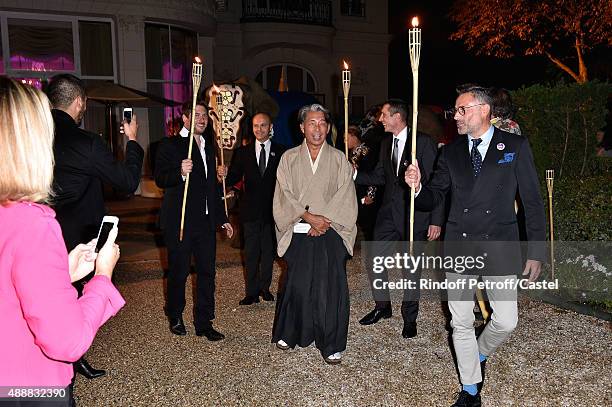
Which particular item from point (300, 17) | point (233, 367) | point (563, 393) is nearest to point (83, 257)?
point (233, 367)

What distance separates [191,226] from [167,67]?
41.0ft

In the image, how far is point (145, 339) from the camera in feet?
17.4

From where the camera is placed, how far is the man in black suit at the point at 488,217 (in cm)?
371

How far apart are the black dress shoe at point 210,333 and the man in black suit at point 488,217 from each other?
2283 millimetres

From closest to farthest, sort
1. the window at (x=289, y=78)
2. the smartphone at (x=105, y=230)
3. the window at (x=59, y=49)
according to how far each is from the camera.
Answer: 1. the smartphone at (x=105, y=230)
2. the window at (x=59, y=49)
3. the window at (x=289, y=78)

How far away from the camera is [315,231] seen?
187 inches

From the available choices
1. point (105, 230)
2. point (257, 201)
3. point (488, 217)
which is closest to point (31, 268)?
point (105, 230)

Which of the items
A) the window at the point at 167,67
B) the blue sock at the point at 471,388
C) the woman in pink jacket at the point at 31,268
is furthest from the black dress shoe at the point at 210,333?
the window at the point at 167,67

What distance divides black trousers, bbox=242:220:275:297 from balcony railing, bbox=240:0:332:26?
15.2 meters

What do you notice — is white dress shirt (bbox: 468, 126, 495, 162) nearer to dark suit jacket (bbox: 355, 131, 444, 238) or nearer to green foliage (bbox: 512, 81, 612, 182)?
dark suit jacket (bbox: 355, 131, 444, 238)

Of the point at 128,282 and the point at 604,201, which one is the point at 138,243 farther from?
the point at 604,201

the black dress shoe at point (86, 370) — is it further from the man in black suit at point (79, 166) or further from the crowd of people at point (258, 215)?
the man in black suit at point (79, 166)

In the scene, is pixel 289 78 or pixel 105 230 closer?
pixel 105 230

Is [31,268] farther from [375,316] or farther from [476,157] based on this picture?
[375,316]
